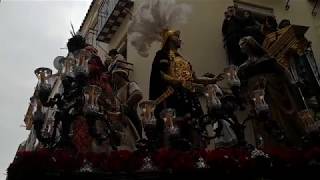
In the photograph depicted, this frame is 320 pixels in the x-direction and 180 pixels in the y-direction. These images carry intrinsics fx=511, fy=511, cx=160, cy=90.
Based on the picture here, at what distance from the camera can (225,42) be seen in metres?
10.8

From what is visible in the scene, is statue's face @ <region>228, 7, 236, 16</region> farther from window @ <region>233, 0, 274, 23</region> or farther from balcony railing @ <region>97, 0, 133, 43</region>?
balcony railing @ <region>97, 0, 133, 43</region>

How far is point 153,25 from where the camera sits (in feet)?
30.9

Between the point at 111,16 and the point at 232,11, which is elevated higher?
the point at 111,16

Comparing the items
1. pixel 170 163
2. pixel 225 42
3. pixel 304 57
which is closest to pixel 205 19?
pixel 225 42

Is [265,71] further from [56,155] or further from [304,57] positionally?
[56,155]

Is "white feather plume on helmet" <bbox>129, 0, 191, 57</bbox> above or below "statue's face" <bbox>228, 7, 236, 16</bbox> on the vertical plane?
below

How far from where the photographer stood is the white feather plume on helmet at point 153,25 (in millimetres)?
9414

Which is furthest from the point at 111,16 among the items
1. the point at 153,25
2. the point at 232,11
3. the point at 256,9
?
the point at 153,25

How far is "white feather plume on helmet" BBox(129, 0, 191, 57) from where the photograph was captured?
941 centimetres

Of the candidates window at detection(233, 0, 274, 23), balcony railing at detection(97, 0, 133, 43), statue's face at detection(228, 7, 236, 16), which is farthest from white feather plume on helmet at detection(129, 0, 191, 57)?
window at detection(233, 0, 274, 23)

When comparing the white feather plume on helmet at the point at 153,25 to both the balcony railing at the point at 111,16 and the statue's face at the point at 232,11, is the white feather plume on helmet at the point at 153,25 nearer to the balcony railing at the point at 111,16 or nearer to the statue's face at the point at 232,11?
the statue's face at the point at 232,11

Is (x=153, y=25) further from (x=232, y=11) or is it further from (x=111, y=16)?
(x=111, y=16)

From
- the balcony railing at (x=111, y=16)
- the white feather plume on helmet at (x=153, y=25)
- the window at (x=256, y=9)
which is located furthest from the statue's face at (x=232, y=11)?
the balcony railing at (x=111, y=16)

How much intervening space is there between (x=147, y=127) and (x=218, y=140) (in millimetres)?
1649
